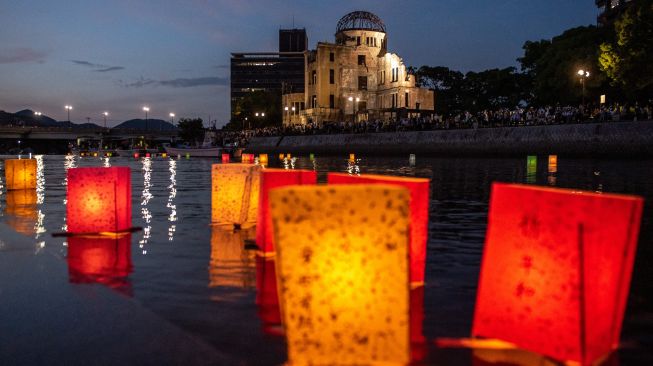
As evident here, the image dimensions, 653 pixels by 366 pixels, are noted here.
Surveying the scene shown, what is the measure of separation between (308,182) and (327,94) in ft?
335

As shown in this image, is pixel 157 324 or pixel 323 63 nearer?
pixel 157 324

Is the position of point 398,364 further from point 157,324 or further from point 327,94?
point 327,94

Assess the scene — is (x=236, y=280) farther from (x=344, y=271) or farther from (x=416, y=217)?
(x=344, y=271)

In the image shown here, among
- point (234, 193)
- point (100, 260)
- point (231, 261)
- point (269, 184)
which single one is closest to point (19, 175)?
point (234, 193)

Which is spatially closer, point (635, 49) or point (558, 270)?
point (558, 270)

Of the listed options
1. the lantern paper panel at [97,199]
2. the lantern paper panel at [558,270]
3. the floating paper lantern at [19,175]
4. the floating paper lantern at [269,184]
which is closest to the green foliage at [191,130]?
the floating paper lantern at [19,175]

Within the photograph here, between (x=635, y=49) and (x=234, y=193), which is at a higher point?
(x=635, y=49)

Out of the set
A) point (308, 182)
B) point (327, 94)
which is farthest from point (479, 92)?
point (308, 182)

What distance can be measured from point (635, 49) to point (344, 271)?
147 feet

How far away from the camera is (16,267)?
662 cm

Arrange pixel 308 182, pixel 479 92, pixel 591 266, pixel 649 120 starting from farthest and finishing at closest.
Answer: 1. pixel 479 92
2. pixel 649 120
3. pixel 308 182
4. pixel 591 266

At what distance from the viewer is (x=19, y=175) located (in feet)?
60.8

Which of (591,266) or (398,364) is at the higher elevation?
(591,266)

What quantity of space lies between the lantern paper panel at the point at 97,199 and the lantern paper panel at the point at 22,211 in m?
1.20
